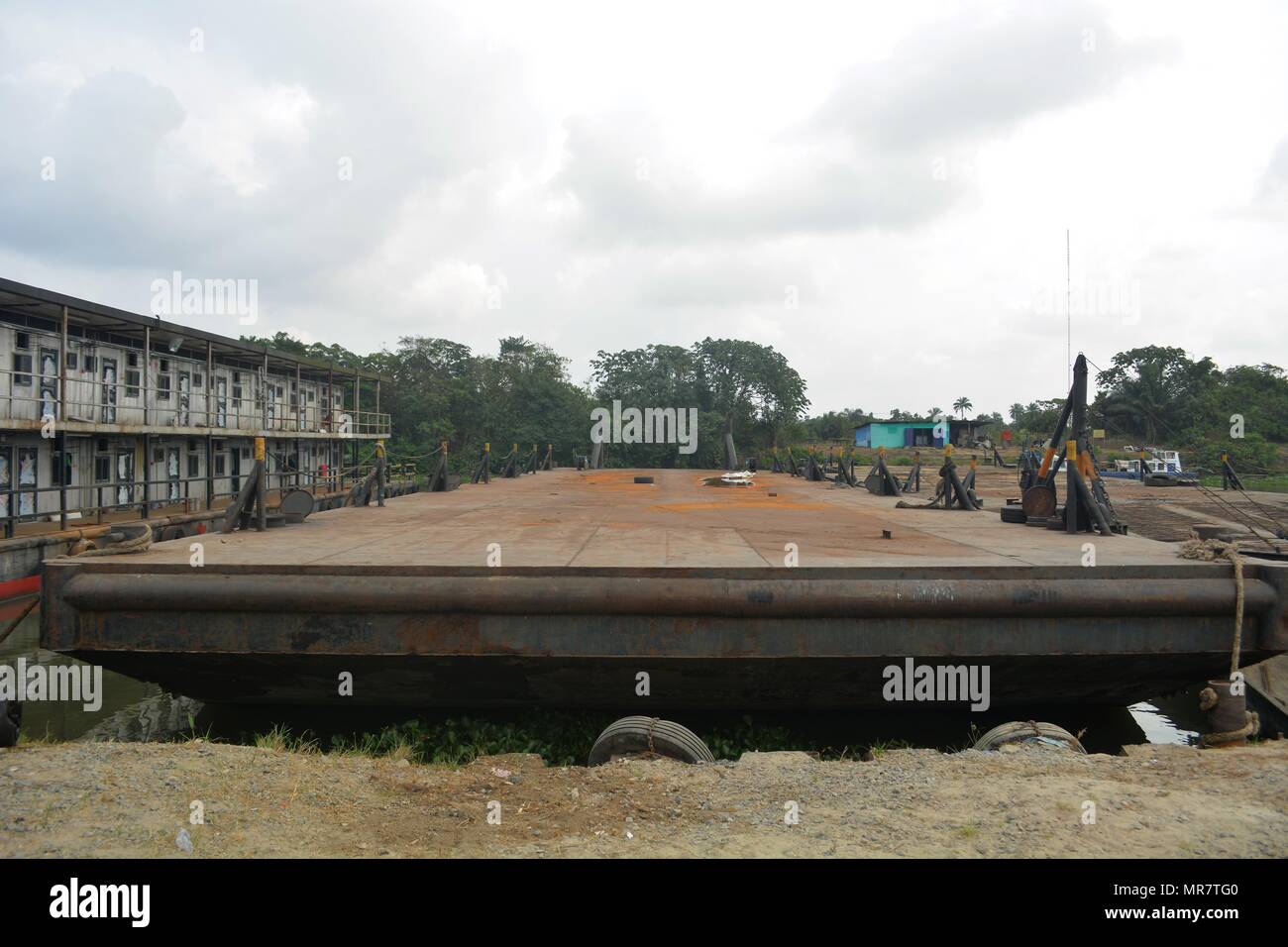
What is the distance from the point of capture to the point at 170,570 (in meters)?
5.82

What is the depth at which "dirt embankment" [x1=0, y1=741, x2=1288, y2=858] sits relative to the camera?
3729mm

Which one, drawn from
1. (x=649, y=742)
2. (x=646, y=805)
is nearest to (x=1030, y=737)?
(x=649, y=742)

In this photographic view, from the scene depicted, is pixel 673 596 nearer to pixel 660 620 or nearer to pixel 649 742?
pixel 660 620

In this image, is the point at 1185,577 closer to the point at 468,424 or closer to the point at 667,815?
the point at 667,815

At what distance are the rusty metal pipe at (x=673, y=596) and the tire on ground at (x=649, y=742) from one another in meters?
0.82

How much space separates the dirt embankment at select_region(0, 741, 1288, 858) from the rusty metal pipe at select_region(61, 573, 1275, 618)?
99cm

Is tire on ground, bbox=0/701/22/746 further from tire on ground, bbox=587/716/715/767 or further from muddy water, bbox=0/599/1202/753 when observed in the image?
tire on ground, bbox=587/716/715/767

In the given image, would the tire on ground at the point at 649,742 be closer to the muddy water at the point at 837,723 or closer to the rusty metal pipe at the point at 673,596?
the rusty metal pipe at the point at 673,596

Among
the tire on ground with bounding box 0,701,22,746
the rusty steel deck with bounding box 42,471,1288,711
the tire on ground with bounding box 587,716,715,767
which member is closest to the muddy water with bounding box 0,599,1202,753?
the rusty steel deck with bounding box 42,471,1288,711

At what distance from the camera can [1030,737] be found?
540cm

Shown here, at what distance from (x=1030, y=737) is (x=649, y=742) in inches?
105

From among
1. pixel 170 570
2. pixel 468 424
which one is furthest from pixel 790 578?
pixel 468 424

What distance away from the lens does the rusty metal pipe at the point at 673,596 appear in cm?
555

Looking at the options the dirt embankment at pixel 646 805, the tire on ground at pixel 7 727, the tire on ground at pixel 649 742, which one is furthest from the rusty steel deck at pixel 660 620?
the dirt embankment at pixel 646 805
